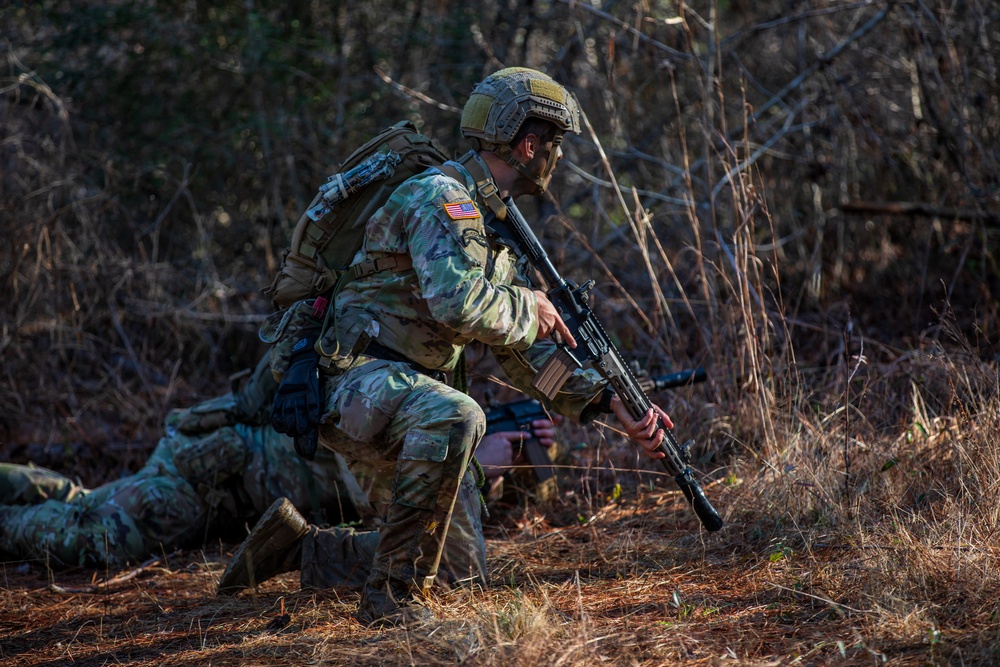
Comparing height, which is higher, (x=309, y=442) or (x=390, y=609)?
(x=309, y=442)

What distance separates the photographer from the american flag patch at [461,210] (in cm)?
302

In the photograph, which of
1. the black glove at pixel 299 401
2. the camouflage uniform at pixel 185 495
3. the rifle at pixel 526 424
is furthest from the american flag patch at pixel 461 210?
the camouflage uniform at pixel 185 495

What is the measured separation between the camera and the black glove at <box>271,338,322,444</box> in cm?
304

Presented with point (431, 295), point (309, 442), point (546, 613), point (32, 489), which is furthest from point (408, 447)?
point (32, 489)

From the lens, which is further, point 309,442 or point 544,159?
point 544,159

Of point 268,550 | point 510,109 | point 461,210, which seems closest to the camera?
point 461,210

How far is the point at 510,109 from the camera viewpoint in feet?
10.6

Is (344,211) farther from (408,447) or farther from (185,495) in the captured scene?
(185,495)

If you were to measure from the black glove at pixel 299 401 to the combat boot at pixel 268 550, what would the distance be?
0.56 metres

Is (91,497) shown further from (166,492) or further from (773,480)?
(773,480)

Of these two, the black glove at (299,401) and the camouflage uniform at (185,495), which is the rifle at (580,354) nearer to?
the black glove at (299,401)

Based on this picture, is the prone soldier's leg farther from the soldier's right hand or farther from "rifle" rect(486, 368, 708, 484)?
the soldier's right hand

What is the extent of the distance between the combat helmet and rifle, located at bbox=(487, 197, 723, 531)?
22 cm

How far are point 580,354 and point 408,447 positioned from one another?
0.83 metres
